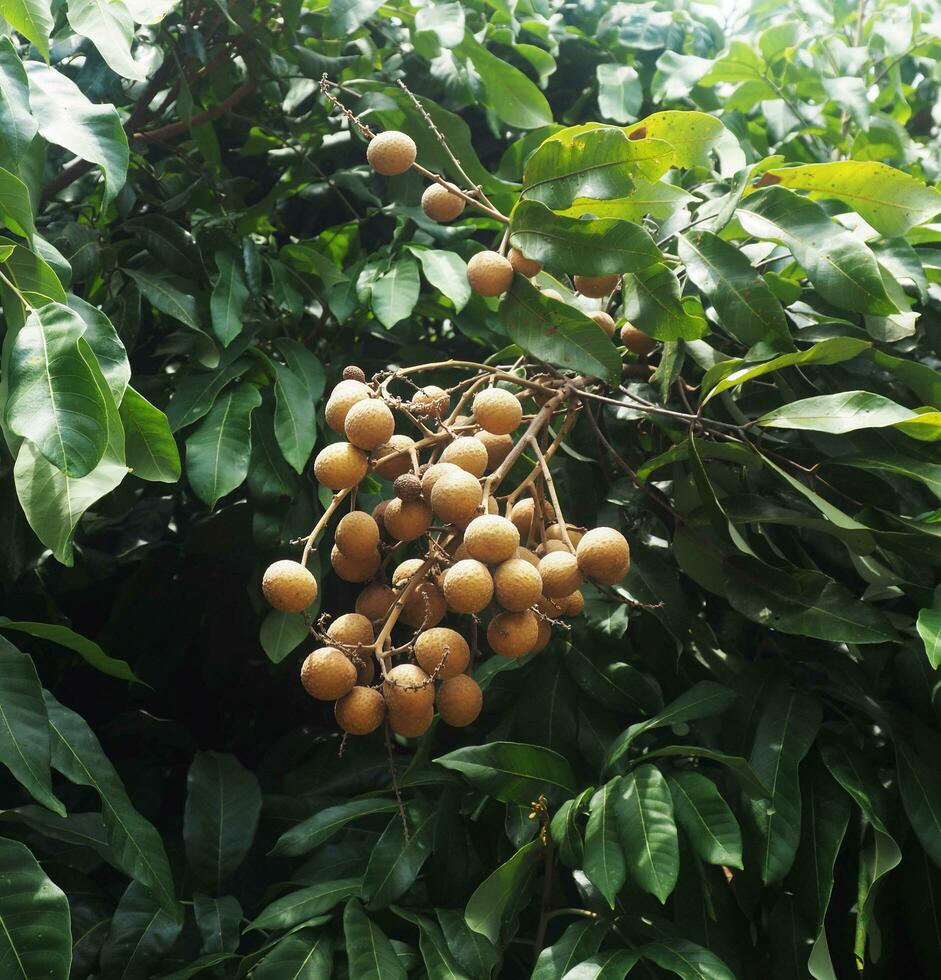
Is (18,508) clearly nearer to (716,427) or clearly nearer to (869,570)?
(716,427)

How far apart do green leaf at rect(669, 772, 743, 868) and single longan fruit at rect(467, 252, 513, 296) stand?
1.38 ft

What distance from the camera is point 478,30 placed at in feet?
4.46

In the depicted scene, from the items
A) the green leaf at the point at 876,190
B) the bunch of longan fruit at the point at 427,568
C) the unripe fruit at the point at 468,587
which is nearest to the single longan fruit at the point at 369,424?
the bunch of longan fruit at the point at 427,568

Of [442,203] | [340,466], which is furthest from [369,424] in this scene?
[442,203]

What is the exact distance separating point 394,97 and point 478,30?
261 millimetres

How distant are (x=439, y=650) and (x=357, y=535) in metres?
0.10

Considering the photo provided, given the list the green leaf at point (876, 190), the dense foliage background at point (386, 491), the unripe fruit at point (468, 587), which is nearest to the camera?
the unripe fruit at point (468, 587)

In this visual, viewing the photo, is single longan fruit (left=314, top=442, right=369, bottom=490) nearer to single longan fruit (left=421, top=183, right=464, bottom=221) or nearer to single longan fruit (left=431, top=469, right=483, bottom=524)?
single longan fruit (left=431, top=469, right=483, bottom=524)

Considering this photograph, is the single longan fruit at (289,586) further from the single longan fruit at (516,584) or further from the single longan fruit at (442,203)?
the single longan fruit at (442,203)

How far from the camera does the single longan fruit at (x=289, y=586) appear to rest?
28.9 inches

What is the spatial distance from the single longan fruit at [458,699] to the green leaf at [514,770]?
77 mm

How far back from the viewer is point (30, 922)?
0.72 metres

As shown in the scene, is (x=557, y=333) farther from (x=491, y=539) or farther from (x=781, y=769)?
(x=781, y=769)

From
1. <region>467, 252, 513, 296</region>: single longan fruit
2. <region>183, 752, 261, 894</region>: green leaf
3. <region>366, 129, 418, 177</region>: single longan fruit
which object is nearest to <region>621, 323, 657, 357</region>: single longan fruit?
<region>467, 252, 513, 296</region>: single longan fruit
